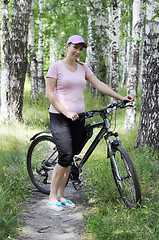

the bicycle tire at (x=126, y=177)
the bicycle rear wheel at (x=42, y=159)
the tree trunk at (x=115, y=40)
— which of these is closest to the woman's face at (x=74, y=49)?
the bicycle tire at (x=126, y=177)

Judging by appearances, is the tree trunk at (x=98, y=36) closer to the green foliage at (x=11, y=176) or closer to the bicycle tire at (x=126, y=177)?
the green foliage at (x=11, y=176)

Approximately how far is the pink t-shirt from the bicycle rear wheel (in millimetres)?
964

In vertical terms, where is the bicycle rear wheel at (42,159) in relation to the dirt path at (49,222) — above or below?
above

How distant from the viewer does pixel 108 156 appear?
13.5 ft

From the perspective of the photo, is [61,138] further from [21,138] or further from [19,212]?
[21,138]

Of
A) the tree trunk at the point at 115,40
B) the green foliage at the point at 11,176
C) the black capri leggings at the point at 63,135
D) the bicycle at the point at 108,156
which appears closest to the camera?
the green foliage at the point at 11,176

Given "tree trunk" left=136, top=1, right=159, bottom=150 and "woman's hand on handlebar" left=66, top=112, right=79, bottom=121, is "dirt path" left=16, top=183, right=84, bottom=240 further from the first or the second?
"tree trunk" left=136, top=1, right=159, bottom=150

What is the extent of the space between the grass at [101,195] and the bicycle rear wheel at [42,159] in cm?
22

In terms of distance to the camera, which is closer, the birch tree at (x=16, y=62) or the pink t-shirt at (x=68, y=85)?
the pink t-shirt at (x=68, y=85)

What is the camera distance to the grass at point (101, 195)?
319cm

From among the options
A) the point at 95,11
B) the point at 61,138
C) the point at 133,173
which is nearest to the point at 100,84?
the point at 61,138

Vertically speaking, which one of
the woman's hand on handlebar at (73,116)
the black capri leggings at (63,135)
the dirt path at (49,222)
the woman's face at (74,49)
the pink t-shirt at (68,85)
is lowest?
the dirt path at (49,222)

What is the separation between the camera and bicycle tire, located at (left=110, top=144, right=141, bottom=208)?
361cm

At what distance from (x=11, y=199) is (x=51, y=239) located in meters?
0.86
